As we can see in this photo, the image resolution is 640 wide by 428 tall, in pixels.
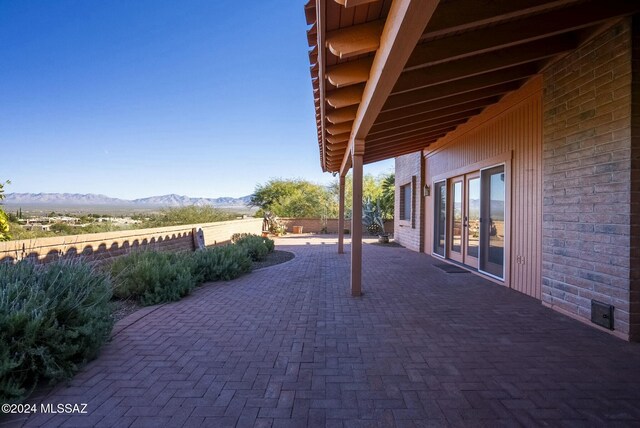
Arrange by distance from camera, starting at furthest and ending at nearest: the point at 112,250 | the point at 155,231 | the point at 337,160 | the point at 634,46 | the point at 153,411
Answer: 1. the point at 337,160
2. the point at 155,231
3. the point at 112,250
4. the point at 634,46
5. the point at 153,411

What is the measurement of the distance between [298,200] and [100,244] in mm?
17564

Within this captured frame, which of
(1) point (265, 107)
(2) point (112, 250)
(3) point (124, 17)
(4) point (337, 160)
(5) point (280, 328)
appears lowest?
(5) point (280, 328)

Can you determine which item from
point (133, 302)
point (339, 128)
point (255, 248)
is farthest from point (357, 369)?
point (255, 248)

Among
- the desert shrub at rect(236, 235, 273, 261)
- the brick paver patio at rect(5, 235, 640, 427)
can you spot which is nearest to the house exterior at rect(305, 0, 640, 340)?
the brick paver patio at rect(5, 235, 640, 427)

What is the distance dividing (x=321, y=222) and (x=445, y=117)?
47.6 ft

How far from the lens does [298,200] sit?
22.9 metres

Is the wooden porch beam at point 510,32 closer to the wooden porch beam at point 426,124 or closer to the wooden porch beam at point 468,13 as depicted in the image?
the wooden porch beam at point 468,13

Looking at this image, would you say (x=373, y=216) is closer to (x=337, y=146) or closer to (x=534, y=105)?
(x=337, y=146)

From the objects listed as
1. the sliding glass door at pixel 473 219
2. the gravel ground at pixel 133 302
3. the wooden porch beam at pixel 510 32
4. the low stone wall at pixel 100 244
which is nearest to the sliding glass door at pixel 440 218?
the sliding glass door at pixel 473 219

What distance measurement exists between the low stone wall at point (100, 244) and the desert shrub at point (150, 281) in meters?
0.50

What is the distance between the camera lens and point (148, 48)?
1334 centimetres

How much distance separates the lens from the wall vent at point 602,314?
11.2ft

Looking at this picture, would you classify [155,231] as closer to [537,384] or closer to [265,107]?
[537,384]

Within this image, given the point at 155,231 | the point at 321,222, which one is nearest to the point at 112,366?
the point at 155,231
